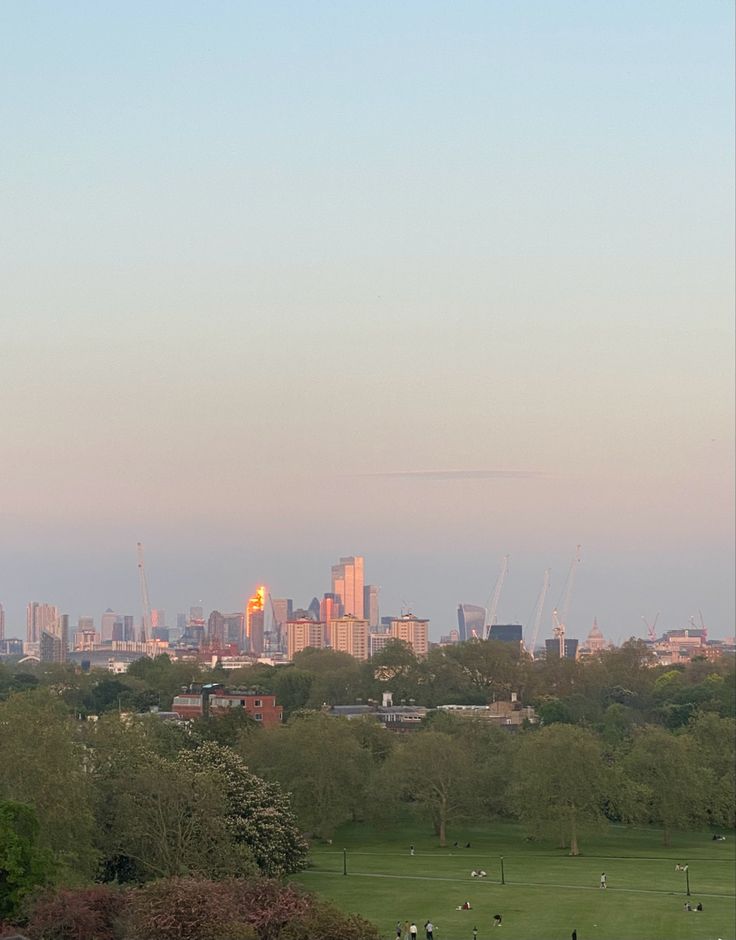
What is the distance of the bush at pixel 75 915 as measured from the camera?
41656 millimetres

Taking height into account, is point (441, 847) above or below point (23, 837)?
below

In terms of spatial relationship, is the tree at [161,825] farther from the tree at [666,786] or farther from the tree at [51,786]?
the tree at [666,786]

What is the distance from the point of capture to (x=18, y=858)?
45.0m

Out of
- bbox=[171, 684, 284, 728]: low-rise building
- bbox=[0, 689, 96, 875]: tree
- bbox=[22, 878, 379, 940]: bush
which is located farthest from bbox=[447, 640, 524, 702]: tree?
bbox=[22, 878, 379, 940]: bush

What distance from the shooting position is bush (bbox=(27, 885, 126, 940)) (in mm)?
41656

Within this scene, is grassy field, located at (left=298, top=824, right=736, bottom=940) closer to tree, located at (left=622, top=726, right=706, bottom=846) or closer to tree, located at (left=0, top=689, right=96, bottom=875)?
tree, located at (left=622, top=726, right=706, bottom=846)

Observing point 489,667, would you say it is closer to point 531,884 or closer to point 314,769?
point 314,769

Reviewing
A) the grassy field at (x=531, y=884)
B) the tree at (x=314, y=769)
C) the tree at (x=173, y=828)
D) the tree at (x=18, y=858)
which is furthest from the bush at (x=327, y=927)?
the tree at (x=314, y=769)

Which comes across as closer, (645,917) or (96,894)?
(96,894)

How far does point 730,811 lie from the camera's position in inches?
3332

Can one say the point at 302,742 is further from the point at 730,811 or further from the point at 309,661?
the point at 309,661

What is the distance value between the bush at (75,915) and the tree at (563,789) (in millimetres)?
37250

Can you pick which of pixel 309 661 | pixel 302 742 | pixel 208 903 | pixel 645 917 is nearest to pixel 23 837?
pixel 208 903

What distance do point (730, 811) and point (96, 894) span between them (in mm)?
51036
